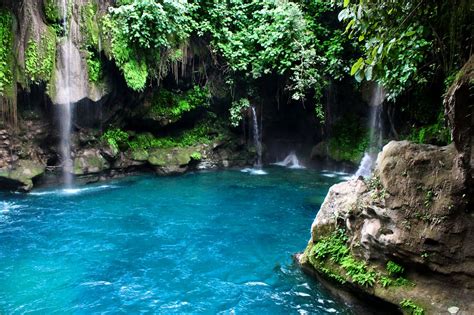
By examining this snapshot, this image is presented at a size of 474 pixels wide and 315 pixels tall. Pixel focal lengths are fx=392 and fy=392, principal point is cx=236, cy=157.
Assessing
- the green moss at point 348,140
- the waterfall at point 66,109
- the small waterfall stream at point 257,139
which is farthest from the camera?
the small waterfall stream at point 257,139

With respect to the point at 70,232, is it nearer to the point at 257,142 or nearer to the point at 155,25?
A: the point at 155,25

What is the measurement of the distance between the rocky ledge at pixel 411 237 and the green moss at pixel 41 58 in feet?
32.2

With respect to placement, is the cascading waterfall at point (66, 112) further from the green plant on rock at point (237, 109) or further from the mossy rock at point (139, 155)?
the green plant on rock at point (237, 109)

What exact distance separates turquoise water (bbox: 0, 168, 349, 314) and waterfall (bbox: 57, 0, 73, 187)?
1.05m

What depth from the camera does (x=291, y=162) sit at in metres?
17.9

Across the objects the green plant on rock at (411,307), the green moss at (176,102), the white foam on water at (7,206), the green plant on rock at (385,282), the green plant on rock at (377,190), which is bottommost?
the green plant on rock at (411,307)

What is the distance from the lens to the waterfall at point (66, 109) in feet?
39.6

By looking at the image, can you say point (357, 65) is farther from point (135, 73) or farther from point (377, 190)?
point (135, 73)

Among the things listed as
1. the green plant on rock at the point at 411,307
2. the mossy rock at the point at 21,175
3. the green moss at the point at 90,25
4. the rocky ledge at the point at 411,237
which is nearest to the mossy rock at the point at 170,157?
the mossy rock at the point at 21,175

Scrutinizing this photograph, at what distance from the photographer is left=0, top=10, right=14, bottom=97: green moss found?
10945 mm

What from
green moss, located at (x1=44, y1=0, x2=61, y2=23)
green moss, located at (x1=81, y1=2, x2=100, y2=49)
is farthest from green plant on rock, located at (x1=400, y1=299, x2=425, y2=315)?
green moss, located at (x1=44, y1=0, x2=61, y2=23)

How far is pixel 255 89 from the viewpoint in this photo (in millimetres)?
15836

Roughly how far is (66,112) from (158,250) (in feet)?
23.0

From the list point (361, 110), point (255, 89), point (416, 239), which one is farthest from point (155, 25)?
point (416, 239)
